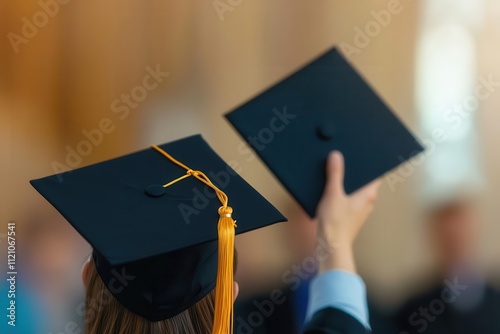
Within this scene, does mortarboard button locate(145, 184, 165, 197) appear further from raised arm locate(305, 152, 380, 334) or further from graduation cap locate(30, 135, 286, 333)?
raised arm locate(305, 152, 380, 334)

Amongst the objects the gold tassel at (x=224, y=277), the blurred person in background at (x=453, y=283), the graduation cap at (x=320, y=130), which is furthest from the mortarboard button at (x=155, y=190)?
the blurred person in background at (x=453, y=283)

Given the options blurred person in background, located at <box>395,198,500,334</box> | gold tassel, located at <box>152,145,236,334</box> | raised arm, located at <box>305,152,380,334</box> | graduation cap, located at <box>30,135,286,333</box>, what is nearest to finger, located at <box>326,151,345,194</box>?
raised arm, located at <box>305,152,380,334</box>

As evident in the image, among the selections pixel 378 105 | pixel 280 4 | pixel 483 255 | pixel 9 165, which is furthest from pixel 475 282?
pixel 9 165

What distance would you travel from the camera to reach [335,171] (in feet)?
3.75

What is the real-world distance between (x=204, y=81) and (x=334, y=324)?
784mm

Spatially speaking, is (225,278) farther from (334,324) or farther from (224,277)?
(334,324)

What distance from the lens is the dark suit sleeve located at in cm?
84

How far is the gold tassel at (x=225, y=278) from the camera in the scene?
2.81 ft

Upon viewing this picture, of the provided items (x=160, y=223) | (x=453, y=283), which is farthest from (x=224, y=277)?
(x=453, y=283)

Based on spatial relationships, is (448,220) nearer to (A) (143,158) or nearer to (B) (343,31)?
(B) (343,31)

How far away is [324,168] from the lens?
115 cm

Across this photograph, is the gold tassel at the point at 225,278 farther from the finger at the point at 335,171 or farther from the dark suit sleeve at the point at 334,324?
the finger at the point at 335,171

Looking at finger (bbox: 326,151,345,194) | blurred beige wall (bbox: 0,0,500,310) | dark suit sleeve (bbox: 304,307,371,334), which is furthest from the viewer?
blurred beige wall (bbox: 0,0,500,310)

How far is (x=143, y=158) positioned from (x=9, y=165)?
22.5 inches
